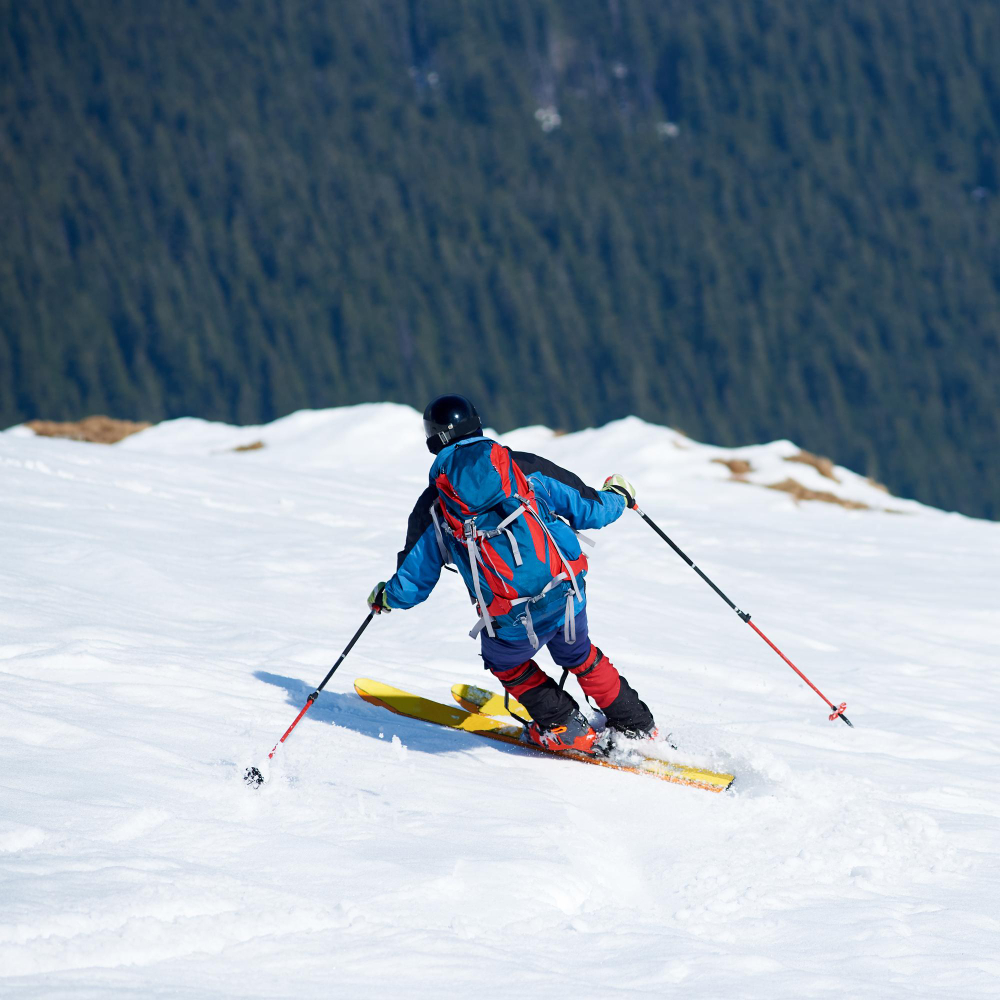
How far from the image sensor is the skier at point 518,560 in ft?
14.0

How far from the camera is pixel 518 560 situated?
4266 mm

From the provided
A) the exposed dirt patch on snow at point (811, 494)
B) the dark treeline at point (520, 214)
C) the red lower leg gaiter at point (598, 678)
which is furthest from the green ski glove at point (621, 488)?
the dark treeline at point (520, 214)

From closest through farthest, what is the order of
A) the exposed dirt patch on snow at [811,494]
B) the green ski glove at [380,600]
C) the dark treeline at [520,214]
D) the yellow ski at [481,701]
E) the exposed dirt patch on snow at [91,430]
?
1. the green ski glove at [380,600]
2. the yellow ski at [481,701]
3. the exposed dirt patch on snow at [811,494]
4. the exposed dirt patch on snow at [91,430]
5. the dark treeline at [520,214]

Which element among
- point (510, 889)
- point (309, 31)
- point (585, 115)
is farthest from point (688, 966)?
point (309, 31)

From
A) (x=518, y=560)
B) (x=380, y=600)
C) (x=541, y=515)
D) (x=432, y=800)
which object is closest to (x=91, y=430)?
(x=380, y=600)

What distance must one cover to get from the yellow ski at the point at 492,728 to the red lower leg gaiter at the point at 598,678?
291mm

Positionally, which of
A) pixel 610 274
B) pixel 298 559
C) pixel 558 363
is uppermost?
pixel 298 559

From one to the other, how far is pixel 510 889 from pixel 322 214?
106627 millimetres

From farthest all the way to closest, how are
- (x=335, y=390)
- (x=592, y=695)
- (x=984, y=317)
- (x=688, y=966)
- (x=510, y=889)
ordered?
(x=335, y=390) < (x=984, y=317) < (x=592, y=695) < (x=510, y=889) < (x=688, y=966)

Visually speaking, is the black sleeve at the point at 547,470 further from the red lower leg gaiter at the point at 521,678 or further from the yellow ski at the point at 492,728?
the yellow ski at the point at 492,728

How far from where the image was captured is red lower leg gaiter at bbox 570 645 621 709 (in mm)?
4699

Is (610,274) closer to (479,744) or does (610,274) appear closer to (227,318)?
(227,318)

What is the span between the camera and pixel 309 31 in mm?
107938

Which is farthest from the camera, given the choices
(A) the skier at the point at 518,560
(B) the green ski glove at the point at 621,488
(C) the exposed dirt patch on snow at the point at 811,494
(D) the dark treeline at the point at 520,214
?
(D) the dark treeline at the point at 520,214
